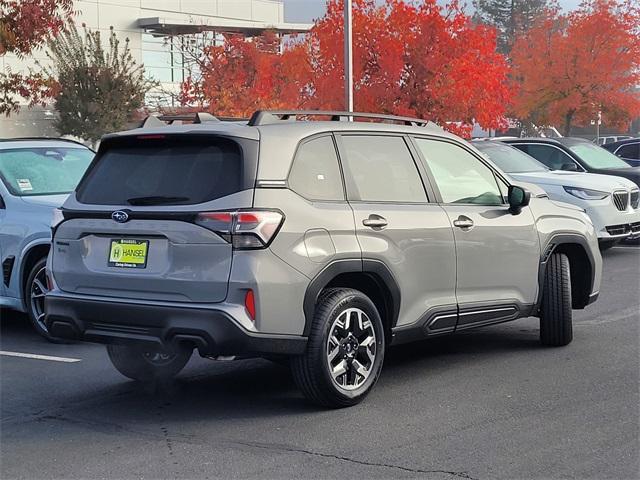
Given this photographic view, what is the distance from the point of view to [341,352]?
6305 mm

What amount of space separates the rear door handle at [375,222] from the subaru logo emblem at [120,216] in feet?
4.84

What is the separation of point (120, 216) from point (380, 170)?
1.78 metres

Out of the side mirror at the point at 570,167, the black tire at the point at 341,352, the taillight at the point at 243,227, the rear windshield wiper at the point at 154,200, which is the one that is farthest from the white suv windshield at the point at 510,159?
the taillight at the point at 243,227

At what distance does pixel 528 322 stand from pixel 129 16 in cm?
4578

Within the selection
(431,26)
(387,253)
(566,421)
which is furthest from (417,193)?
(431,26)

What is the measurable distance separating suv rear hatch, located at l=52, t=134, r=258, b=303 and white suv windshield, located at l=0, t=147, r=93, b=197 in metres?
3.33

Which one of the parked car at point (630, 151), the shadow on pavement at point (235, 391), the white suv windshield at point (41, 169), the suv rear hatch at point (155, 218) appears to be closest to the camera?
the suv rear hatch at point (155, 218)

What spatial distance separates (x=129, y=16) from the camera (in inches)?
2052

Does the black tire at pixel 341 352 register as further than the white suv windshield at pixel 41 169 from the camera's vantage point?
No

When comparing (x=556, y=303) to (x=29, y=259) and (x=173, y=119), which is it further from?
(x=29, y=259)

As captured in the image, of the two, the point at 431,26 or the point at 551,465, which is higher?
the point at 431,26

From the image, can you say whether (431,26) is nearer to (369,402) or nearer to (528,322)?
(528,322)

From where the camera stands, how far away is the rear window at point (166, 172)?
6.04 m

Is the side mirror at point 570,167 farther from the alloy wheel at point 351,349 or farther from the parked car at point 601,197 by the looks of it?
the alloy wheel at point 351,349
